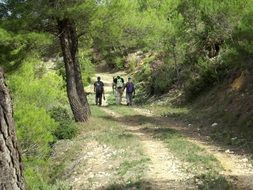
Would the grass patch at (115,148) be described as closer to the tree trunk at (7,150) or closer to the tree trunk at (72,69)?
the tree trunk at (72,69)

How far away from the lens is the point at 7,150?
13.3ft

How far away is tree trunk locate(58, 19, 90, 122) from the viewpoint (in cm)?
2005

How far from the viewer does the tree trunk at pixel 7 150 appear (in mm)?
4027

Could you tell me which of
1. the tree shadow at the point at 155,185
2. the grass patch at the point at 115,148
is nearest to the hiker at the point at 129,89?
the grass patch at the point at 115,148

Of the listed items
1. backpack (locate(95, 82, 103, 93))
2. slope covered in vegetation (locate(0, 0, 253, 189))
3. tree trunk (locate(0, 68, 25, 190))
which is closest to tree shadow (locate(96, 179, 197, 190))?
slope covered in vegetation (locate(0, 0, 253, 189))

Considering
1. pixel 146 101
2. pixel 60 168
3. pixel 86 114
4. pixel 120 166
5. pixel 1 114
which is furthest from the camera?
pixel 146 101

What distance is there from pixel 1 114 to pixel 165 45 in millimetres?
28404

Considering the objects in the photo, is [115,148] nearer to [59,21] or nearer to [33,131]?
[33,131]

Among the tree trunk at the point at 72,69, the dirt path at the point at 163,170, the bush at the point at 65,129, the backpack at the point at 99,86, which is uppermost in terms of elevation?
the tree trunk at the point at 72,69

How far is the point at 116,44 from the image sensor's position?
72.5 ft

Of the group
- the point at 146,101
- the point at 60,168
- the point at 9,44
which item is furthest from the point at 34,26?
the point at 146,101

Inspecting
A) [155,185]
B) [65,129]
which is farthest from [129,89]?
[155,185]

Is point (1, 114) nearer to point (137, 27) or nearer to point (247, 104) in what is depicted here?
point (247, 104)

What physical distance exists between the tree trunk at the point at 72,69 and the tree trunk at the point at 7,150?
Result: 1594 centimetres
